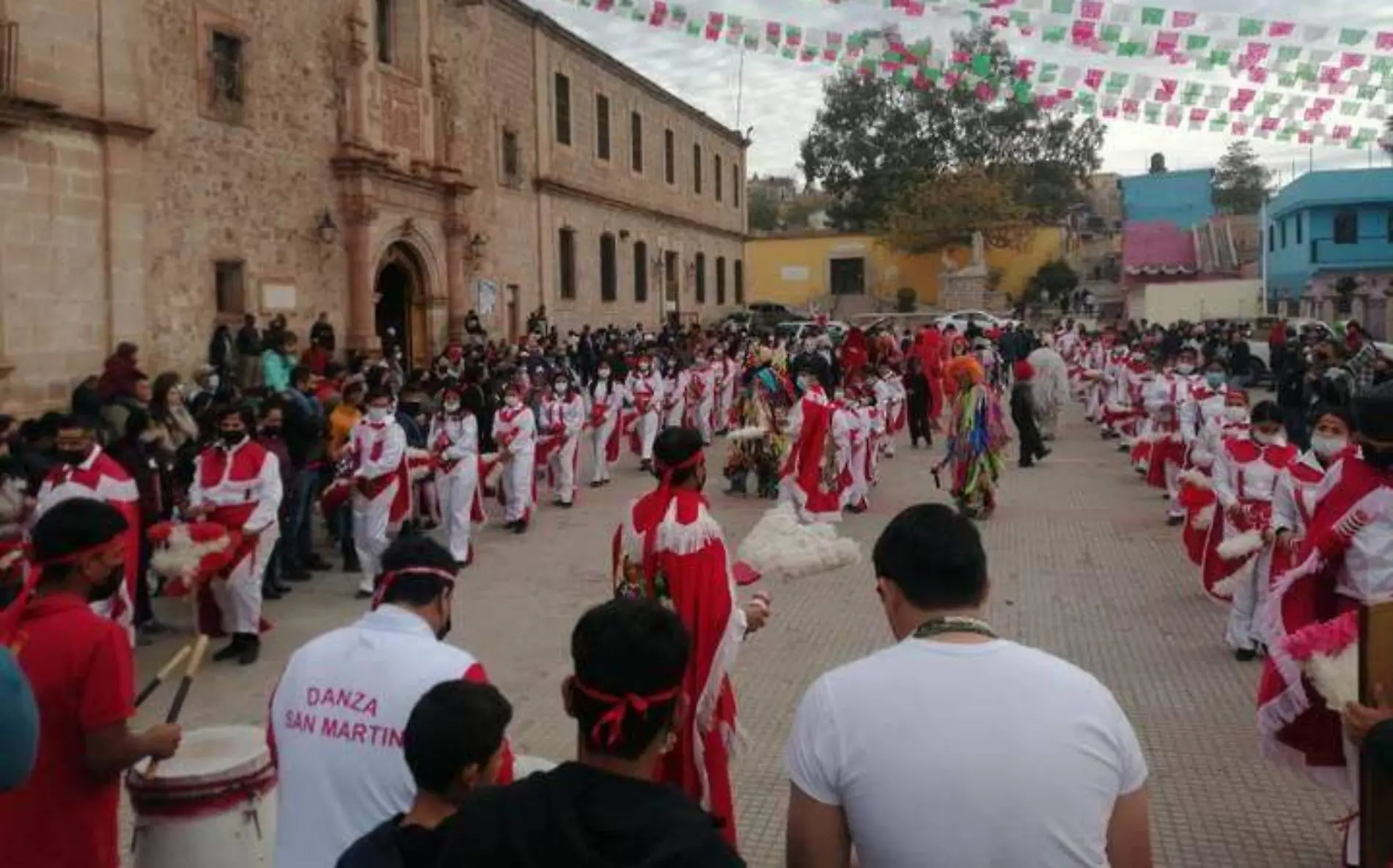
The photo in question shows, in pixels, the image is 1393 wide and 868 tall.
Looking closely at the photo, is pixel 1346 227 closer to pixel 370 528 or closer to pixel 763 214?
pixel 370 528

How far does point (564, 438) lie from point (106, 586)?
34.4 feet

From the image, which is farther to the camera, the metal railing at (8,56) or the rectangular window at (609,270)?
the rectangular window at (609,270)

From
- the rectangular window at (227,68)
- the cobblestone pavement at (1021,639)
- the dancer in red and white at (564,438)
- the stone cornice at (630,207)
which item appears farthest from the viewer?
the stone cornice at (630,207)

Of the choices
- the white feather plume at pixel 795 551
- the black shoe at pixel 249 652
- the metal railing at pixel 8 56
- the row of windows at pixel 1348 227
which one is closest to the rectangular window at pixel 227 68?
the metal railing at pixel 8 56

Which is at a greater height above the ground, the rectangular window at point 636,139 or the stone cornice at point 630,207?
the rectangular window at point 636,139

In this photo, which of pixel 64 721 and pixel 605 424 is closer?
pixel 64 721

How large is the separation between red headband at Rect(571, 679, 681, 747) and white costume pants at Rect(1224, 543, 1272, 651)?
644 cm

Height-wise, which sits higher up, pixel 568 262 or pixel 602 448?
pixel 568 262

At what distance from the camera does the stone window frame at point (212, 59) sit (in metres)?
16.7

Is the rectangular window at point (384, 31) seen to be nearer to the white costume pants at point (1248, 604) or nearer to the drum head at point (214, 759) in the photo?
the white costume pants at point (1248, 604)

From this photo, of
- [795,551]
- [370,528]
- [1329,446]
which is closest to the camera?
[795,551]

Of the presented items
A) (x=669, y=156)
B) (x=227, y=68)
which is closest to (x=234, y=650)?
(x=227, y=68)

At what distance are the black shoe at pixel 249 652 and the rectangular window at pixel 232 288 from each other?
10351mm

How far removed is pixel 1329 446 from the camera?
22.9 ft
